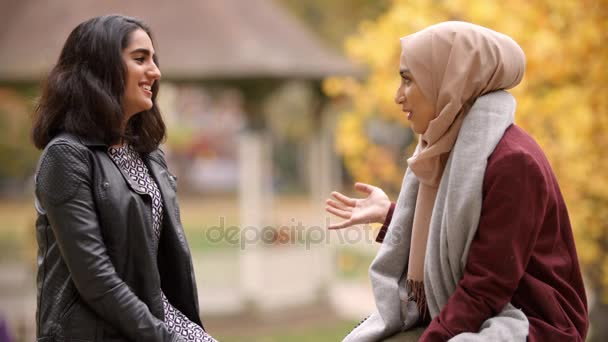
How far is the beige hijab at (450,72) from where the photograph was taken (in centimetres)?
273

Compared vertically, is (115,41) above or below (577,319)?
above

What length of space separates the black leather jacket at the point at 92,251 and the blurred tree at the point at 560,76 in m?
3.00

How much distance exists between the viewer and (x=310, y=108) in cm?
1175

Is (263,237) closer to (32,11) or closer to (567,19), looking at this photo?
(32,11)

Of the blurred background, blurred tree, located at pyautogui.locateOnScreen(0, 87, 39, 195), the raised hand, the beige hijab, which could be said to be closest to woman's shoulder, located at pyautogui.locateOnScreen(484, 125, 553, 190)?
the beige hijab

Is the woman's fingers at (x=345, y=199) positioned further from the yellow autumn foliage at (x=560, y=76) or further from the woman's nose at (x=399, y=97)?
the yellow autumn foliage at (x=560, y=76)

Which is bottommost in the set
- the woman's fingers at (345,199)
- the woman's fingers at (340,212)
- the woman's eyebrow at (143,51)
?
the woman's fingers at (340,212)

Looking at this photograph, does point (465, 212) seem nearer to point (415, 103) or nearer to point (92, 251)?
point (415, 103)

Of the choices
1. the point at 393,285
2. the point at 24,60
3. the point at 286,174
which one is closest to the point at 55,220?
the point at 393,285

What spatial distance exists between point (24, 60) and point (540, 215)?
26.4 ft

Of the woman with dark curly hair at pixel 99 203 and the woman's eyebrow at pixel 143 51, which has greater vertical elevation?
the woman's eyebrow at pixel 143 51

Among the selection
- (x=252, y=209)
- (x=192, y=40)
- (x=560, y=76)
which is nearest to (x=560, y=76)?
(x=560, y=76)

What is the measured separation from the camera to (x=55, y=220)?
113 inches

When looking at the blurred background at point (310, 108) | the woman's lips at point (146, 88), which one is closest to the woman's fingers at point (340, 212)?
the woman's lips at point (146, 88)
